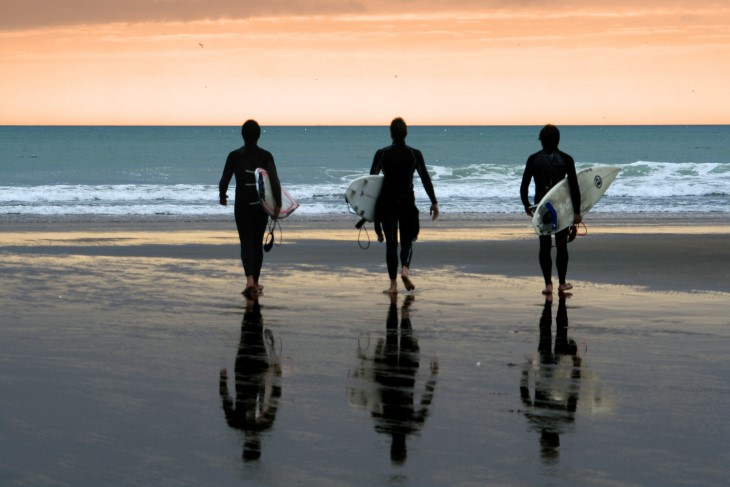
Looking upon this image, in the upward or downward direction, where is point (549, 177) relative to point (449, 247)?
upward

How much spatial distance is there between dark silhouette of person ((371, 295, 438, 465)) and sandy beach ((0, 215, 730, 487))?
2 cm

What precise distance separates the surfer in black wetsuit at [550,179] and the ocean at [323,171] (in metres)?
16.8

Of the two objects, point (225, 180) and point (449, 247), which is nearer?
point (225, 180)

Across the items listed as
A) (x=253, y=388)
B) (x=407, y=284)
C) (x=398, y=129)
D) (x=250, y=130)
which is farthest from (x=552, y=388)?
(x=250, y=130)

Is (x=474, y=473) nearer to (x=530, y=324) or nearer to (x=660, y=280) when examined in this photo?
(x=530, y=324)

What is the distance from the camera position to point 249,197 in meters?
12.7

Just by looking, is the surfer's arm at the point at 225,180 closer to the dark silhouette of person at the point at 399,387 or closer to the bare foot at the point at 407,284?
the bare foot at the point at 407,284

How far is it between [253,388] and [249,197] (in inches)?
211

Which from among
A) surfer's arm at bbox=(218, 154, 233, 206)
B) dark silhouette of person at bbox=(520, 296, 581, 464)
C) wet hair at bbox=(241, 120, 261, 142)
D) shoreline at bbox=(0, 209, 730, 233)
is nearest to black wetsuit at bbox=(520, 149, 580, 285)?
dark silhouette of person at bbox=(520, 296, 581, 464)

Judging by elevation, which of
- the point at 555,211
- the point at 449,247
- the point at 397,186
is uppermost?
the point at 397,186

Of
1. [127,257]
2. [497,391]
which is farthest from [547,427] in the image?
[127,257]

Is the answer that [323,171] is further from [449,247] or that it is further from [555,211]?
[555,211]

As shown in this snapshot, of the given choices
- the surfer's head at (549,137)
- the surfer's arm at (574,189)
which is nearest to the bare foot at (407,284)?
the surfer's arm at (574,189)

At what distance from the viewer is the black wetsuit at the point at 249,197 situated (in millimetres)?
12672
